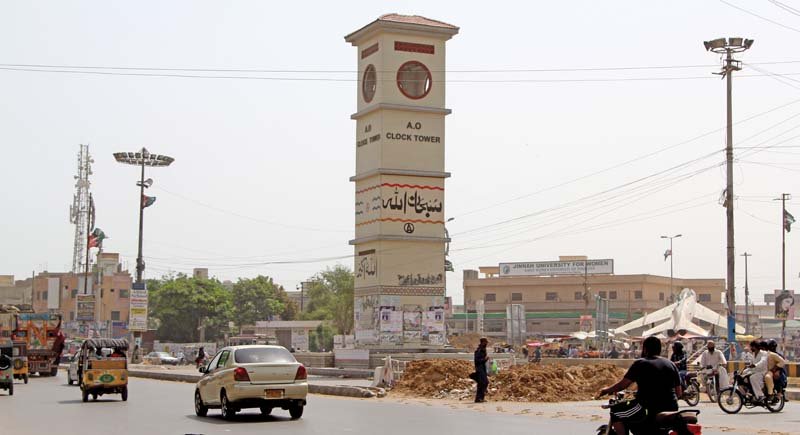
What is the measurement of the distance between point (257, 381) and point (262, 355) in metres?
0.74

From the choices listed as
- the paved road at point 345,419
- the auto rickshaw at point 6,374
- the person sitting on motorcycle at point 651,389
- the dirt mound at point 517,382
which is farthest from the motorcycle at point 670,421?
the auto rickshaw at point 6,374

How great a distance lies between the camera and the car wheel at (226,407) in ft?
75.5

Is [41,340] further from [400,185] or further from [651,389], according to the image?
[651,389]

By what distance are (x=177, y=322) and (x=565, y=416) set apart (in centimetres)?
10645

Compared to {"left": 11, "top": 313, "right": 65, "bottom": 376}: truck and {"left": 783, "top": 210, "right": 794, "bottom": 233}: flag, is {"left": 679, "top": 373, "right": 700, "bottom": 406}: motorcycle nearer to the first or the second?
A: {"left": 11, "top": 313, "right": 65, "bottom": 376}: truck

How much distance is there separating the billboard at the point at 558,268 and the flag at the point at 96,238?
49220 mm

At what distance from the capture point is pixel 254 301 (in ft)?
462

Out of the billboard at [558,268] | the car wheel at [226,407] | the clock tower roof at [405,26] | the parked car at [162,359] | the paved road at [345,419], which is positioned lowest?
the parked car at [162,359]

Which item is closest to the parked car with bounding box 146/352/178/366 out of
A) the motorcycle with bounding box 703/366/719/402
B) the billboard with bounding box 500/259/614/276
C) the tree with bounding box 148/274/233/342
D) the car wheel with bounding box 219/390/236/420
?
the tree with bounding box 148/274/233/342

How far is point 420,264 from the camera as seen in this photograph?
2202 inches

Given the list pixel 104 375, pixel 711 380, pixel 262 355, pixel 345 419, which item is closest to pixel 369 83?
pixel 104 375

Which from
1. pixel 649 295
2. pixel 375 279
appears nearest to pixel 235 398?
pixel 375 279

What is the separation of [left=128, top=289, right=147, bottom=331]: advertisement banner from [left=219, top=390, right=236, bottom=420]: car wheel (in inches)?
1904

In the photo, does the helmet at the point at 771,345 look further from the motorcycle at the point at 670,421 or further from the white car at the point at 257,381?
the motorcycle at the point at 670,421
